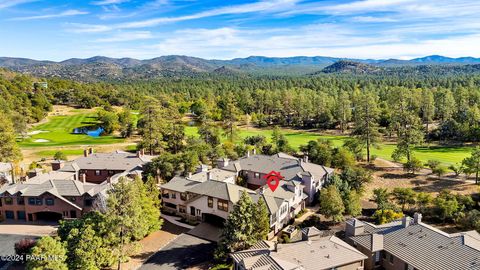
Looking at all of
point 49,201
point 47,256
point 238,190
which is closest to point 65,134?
point 49,201

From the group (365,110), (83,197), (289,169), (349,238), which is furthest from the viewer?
(365,110)

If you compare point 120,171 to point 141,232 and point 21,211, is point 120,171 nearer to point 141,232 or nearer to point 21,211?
point 21,211

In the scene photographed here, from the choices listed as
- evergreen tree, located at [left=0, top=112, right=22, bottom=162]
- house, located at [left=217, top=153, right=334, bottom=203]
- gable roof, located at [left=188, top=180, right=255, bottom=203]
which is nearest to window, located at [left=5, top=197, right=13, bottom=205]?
evergreen tree, located at [left=0, top=112, right=22, bottom=162]

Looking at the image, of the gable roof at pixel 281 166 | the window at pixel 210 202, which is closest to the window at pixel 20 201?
the window at pixel 210 202

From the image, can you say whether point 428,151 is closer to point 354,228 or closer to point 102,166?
point 354,228

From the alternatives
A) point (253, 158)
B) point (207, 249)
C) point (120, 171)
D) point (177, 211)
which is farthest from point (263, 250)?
point (120, 171)

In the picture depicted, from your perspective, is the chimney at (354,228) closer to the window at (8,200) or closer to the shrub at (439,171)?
the shrub at (439,171)
